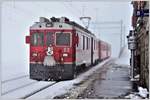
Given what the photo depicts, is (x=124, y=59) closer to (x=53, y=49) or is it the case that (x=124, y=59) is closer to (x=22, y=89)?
Answer: (x=53, y=49)

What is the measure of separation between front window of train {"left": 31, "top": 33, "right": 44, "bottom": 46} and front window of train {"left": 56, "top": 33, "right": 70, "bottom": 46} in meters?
0.68

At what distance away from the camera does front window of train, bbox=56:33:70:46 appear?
16875 millimetres

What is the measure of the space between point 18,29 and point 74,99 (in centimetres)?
2053

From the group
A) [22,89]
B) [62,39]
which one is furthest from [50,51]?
[22,89]

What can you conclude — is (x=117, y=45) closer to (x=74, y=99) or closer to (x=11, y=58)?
(x=11, y=58)

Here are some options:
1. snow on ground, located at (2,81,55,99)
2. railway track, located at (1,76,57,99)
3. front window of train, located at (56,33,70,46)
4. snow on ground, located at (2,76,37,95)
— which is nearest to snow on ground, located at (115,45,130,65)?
snow on ground, located at (2,76,37,95)

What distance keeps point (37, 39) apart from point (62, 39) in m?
1.07

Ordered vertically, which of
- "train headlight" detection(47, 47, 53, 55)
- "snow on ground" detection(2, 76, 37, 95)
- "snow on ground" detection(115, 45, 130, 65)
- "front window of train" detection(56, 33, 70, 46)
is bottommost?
"snow on ground" detection(2, 76, 37, 95)

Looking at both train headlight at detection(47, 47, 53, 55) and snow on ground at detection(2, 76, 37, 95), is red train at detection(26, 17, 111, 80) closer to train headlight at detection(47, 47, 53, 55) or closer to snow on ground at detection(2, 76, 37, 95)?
train headlight at detection(47, 47, 53, 55)

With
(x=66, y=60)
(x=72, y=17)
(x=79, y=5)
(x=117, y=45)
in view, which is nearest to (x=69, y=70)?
(x=66, y=60)

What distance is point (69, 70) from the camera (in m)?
16.6

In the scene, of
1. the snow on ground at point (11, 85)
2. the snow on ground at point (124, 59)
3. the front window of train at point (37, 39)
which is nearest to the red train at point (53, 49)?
the front window of train at point (37, 39)

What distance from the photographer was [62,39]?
55.5 ft

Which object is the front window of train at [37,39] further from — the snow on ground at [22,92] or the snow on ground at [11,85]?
the snow on ground at [11,85]
